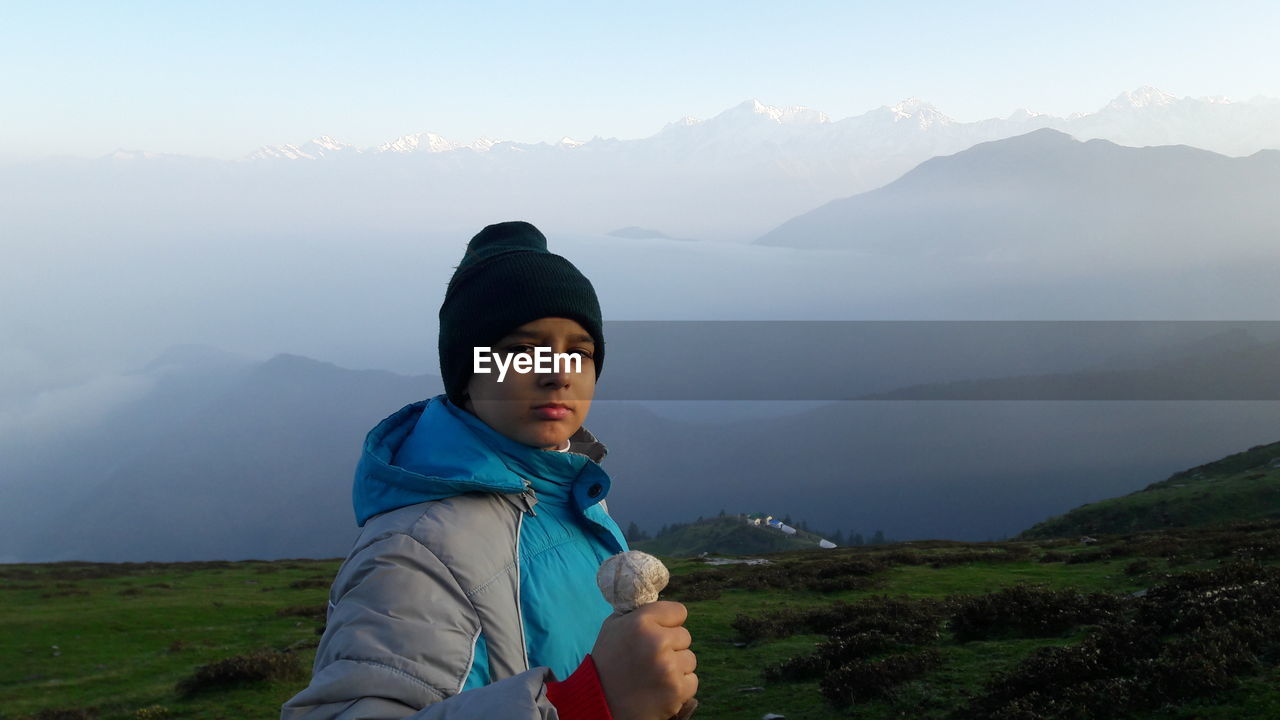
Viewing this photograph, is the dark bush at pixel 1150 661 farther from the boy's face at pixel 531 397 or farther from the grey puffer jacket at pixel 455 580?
the boy's face at pixel 531 397

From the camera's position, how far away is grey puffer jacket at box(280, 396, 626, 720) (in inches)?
82.3

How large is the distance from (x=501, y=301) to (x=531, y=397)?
48 centimetres

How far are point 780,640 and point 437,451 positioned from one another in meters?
12.0

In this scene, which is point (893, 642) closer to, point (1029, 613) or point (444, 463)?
point (1029, 613)

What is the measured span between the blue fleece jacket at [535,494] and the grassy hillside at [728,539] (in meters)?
82.9

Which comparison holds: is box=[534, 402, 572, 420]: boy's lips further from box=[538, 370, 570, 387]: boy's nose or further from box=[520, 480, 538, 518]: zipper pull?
box=[520, 480, 538, 518]: zipper pull

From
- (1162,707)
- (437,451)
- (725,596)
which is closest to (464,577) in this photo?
(437,451)

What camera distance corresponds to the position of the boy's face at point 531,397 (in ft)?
10.00

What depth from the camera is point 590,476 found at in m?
3.20

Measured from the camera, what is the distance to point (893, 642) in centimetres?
1065

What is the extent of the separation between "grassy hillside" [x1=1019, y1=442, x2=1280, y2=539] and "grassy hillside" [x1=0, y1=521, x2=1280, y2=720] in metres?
16.6

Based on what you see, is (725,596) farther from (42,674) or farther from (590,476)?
(590,476)

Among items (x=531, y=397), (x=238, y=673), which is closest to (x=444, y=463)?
(x=531, y=397)

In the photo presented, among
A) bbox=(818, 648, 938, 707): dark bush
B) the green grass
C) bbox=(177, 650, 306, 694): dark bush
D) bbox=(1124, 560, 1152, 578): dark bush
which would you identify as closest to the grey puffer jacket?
bbox=(818, 648, 938, 707): dark bush
